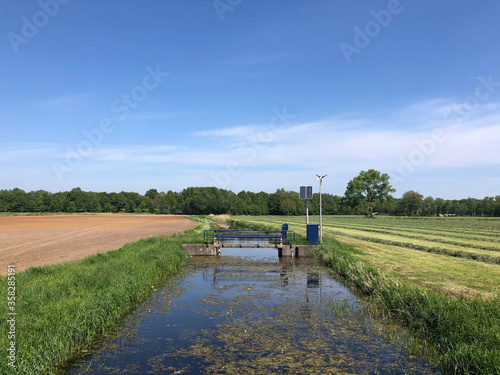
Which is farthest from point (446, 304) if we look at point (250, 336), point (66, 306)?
point (66, 306)

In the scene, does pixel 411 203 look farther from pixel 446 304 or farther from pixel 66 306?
pixel 66 306

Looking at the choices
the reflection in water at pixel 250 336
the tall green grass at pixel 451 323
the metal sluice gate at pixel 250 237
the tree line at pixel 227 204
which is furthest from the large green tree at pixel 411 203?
the tall green grass at pixel 451 323

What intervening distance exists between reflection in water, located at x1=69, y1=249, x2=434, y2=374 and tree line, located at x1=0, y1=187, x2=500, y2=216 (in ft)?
327

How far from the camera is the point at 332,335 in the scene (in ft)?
29.3

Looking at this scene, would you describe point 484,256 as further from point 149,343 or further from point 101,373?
point 101,373

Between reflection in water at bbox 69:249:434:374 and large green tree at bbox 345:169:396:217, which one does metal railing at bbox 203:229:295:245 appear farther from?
large green tree at bbox 345:169:396:217

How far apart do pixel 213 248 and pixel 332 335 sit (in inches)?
674

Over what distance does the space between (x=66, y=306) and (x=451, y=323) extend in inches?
384

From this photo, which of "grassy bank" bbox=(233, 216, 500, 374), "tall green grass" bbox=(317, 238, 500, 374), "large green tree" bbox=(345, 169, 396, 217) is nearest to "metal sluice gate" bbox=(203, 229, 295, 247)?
"grassy bank" bbox=(233, 216, 500, 374)

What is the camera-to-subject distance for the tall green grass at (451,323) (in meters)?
6.48

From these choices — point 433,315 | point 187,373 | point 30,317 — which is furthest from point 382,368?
point 30,317

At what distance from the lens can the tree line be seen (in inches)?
5010

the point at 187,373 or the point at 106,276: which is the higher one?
the point at 106,276

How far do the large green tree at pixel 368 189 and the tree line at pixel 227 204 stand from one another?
43 centimetres
